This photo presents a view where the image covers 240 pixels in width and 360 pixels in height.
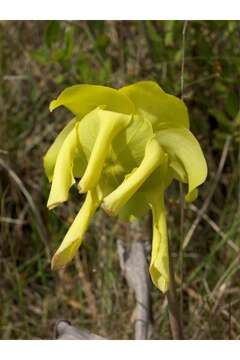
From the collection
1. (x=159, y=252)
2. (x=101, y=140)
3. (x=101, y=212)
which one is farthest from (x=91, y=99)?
(x=101, y=212)

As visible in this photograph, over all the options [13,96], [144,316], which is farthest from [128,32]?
[144,316]

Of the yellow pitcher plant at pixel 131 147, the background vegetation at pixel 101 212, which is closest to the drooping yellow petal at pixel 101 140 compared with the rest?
the yellow pitcher plant at pixel 131 147

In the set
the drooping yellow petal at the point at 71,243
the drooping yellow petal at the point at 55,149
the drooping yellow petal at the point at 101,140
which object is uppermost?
the drooping yellow petal at the point at 101,140

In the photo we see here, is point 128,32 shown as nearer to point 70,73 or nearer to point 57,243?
point 70,73

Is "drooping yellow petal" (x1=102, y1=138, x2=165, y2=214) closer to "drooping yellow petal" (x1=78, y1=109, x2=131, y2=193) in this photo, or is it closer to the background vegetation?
"drooping yellow petal" (x1=78, y1=109, x2=131, y2=193)

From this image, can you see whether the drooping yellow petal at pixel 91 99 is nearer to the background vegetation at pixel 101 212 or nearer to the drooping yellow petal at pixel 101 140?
the drooping yellow petal at pixel 101 140

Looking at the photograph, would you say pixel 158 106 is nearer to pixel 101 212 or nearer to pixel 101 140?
pixel 101 140
